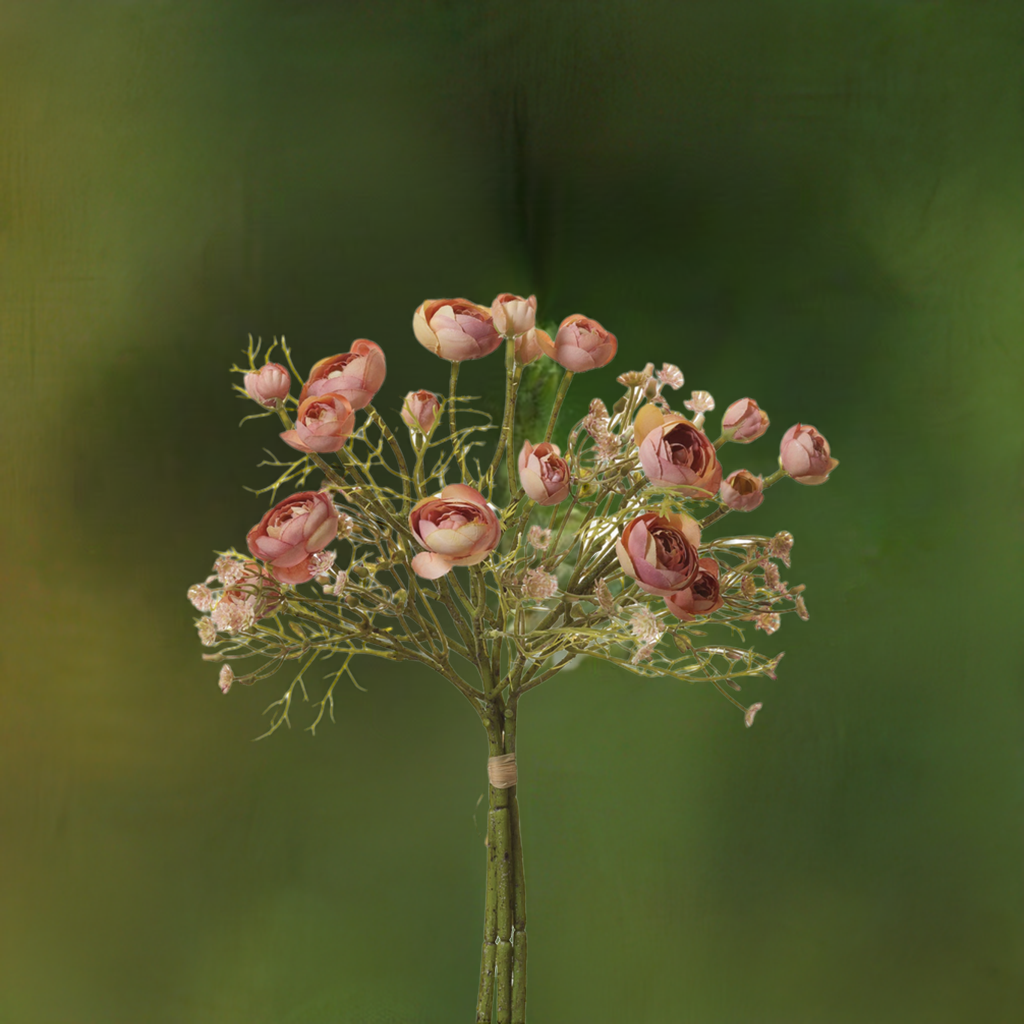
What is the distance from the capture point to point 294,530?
661 millimetres

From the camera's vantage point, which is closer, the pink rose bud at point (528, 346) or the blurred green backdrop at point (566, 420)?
the pink rose bud at point (528, 346)

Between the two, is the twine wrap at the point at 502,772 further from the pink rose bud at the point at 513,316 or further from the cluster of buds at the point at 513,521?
the pink rose bud at the point at 513,316

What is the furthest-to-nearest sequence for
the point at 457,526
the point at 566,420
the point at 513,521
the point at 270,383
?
the point at 566,420 → the point at 513,521 → the point at 270,383 → the point at 457,526

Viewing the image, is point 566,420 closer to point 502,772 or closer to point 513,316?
point 513,316

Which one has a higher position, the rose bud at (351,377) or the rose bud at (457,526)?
the rose bud at (351,377)

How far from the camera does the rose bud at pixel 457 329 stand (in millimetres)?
727

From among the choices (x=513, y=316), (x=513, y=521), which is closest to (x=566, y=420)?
(x=513, y=521)

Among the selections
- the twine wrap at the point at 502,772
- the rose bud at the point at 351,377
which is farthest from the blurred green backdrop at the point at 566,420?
the rose bud at the point at 351,377

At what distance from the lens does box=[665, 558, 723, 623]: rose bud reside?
683mm

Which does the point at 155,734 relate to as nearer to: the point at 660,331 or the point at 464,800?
the point at 464,800

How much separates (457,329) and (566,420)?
15.3 inches

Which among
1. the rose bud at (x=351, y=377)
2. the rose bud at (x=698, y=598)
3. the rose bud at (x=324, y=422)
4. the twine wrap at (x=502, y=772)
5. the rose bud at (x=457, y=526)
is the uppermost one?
the rose bud at (x=351, y=377)

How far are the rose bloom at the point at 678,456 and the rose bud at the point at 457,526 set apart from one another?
142 mm

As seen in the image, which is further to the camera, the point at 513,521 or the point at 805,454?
the point at 513,521
